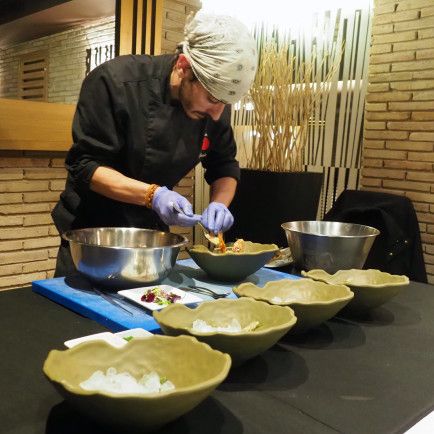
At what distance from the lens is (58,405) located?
789 millimetres

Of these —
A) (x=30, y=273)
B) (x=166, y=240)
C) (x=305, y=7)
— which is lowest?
(x=30, y=273)

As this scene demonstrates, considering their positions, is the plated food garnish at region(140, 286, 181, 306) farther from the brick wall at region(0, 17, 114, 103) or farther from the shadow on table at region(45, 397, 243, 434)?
the brick wall at region(0, 17, 114, 103)

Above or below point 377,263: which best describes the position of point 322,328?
above

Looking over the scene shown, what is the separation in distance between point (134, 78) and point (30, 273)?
173cm

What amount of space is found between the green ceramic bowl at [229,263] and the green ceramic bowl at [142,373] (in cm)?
67

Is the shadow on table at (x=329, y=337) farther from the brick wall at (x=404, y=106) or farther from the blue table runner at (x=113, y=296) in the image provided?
the brick wall at (x=404, y=106)

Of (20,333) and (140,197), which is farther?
(140,197)

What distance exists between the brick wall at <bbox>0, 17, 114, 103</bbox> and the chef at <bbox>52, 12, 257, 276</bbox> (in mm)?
1248

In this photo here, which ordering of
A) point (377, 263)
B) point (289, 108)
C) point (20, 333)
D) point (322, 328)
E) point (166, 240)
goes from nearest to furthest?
point (20, 333)
point (322, 328)
point (166, 240)
point (377, 263)
point (289, 108)

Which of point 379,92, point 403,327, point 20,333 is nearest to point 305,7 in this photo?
point 379,92

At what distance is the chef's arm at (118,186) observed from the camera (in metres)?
1.63

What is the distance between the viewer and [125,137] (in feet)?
5.85

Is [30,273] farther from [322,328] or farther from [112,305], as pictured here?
[322,328]

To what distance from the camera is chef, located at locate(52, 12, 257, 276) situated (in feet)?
5.23
